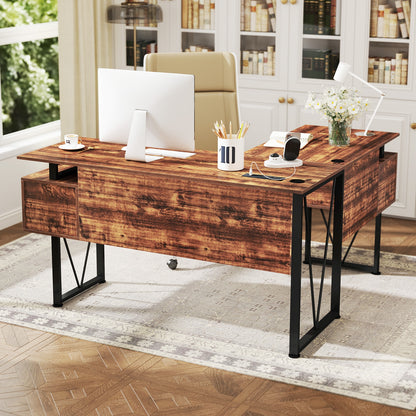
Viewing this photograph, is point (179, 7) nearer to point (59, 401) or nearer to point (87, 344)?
point (87, 344)

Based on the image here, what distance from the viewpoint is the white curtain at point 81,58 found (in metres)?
5.99

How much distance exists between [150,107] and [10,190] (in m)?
2.13

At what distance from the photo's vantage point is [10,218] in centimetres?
582

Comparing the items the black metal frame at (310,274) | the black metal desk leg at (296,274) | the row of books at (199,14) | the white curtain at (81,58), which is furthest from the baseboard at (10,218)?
the black metal desk leg at (296,274)

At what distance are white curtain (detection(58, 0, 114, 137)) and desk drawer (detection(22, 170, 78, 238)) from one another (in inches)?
76.2

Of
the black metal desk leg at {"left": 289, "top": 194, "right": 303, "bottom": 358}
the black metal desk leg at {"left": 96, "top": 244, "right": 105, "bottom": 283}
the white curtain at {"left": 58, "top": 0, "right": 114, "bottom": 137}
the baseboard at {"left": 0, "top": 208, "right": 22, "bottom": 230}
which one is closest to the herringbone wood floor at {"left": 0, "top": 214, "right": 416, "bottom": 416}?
the black metal desk leg at {"left": 289, "top": 194, "right": 303, "bottom": 358}

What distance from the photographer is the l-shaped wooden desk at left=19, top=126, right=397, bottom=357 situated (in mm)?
3670

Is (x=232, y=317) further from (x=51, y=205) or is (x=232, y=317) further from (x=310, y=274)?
(x=51, y=205)

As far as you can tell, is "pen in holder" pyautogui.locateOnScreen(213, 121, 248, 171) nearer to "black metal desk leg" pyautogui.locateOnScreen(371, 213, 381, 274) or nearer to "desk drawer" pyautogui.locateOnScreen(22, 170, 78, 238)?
"desk drawer" pyautogui.locateOnScreen(22, 170, 78, 238)

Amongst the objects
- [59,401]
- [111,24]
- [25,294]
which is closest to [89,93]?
[111,24]

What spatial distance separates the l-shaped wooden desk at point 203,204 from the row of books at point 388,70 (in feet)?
4.43

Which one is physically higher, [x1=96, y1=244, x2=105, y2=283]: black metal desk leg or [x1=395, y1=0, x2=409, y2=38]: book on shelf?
[x1=395, y1=0, x2=409, y2=38]: book on shelf


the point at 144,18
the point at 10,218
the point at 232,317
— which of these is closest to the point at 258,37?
the point at 144,18

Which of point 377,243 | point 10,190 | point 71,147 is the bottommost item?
point 377,243
